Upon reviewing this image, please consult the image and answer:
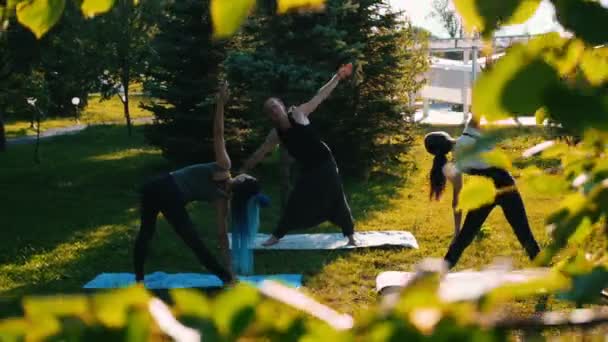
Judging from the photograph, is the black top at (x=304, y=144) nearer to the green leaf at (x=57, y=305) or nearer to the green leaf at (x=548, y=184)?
the green leaf at (x=548, y=184)

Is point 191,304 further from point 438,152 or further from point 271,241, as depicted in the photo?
point 271,241

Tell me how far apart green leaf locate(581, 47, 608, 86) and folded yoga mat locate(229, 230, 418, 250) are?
24.6 feet

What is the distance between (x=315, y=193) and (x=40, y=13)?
7.30 metres

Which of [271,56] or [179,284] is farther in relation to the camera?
[271,56]

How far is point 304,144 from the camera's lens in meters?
7.98


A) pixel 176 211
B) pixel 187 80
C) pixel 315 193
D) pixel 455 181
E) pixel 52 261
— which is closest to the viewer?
pixel 455 181

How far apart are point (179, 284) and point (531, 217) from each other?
5.34 metres

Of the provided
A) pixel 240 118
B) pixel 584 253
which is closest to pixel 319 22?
pixel 240 118

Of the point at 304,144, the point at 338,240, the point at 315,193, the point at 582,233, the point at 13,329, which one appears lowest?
the point at 338,240

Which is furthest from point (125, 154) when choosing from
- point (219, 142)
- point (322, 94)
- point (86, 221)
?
point (219, 142)

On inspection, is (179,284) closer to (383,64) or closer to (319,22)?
(319,22)

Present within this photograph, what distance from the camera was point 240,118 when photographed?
14.4 meters

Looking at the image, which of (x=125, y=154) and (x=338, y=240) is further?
(x=125, y=154)

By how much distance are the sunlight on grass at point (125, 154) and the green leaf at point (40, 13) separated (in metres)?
16.6
